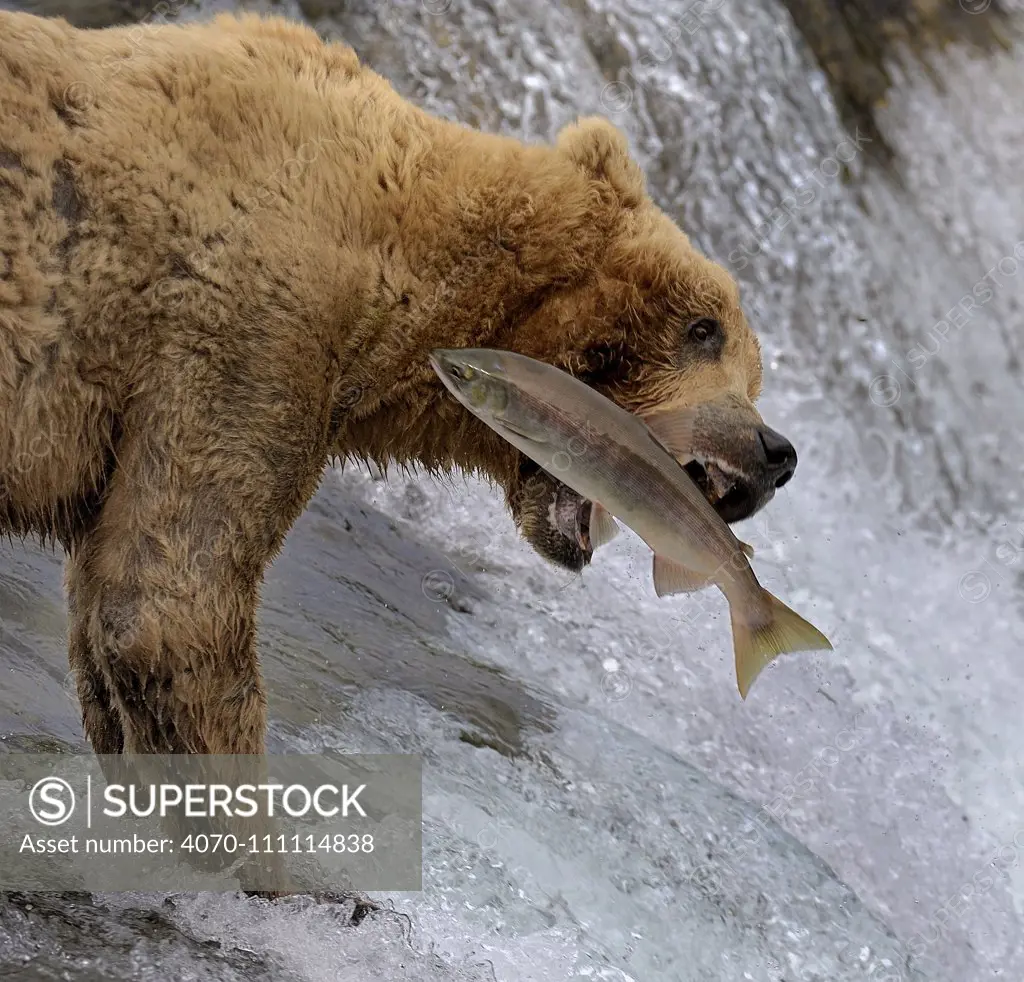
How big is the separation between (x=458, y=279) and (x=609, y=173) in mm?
625

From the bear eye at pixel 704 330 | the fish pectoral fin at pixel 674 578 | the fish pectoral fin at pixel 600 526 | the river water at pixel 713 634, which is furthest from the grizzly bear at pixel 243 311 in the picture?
the river water at pixel 713 634

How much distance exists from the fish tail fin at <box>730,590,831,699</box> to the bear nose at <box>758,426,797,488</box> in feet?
1.75

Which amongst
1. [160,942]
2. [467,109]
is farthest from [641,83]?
[160,942]

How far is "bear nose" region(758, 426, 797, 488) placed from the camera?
4043 mm

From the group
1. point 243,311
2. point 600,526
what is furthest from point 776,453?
point 243,311

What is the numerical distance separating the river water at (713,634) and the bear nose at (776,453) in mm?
1661

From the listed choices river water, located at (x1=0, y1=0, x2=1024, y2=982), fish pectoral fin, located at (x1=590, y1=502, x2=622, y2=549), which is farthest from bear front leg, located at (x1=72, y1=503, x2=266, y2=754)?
fish pectoral fin, located at (x1=590, y1=502, x2=622, y2=549)

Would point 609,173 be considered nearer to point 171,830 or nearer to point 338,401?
point 338,401

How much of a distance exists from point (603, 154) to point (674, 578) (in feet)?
4.45

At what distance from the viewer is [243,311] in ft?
11.7

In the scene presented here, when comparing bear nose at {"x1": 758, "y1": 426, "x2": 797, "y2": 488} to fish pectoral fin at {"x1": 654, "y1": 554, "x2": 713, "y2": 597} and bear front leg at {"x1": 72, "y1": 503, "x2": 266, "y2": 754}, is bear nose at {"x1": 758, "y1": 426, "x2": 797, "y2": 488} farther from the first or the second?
bear front leg at {"x1": 72, "y1": 503, "x2": 266, "y2": 754}

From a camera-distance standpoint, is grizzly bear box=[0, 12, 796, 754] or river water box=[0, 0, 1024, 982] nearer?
grizzly bear box=[0, 12, 796, 754]

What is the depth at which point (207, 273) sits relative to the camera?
3539 millimetres

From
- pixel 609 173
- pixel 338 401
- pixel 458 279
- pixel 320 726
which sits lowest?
pixel 320 726
